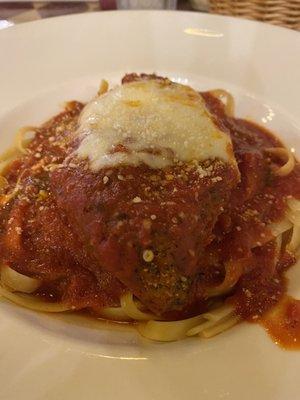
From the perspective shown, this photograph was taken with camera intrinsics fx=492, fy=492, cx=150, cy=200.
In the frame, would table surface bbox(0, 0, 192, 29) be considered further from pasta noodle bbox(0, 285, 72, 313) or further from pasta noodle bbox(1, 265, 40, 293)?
pasta noodle bbox(0, 285, 72, 313)

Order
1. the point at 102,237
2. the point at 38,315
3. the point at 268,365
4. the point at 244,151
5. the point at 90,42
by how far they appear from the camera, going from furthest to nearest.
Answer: the point at 90,42
the point at 244,151
the point at 38,315
the point at 102,237
the point at 268,365

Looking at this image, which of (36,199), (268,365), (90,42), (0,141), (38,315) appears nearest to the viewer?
(268,365)

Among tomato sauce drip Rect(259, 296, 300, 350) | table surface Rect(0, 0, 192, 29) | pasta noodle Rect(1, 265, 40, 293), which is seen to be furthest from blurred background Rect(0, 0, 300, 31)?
tomato sauce drip Rect(259, 296, 300, 350)

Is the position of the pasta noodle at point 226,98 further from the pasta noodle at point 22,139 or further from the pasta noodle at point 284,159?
the pasta noodle at point 22,139

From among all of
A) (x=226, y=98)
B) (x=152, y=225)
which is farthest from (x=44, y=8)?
(x=152, y=225)

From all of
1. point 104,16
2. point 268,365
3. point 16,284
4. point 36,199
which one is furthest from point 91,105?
point 268,365

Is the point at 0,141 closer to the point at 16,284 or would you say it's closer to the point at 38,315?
the point at 16,284
